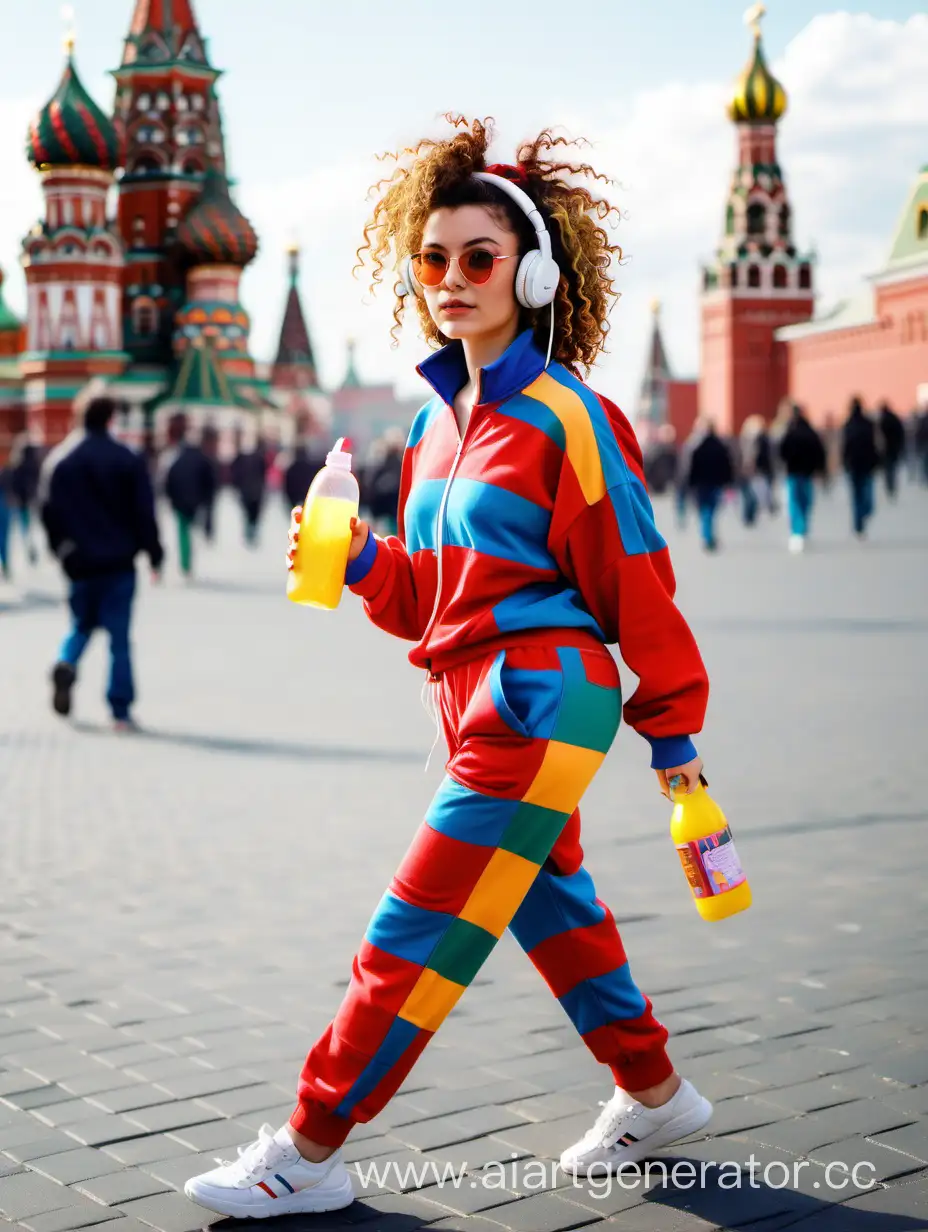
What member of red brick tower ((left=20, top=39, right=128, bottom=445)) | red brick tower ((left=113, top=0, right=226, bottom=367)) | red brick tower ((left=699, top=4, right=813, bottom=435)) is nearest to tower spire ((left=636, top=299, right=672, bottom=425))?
red brick tower ((left=699, top=4, right=813, bottom=435))

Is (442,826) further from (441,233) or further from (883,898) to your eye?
(883,898)

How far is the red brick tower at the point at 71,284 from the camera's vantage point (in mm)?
70562

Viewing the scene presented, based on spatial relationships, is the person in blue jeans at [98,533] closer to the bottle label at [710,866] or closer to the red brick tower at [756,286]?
the bottle label at [710,866]

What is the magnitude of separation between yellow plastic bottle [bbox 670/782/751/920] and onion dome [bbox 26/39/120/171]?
68830mm

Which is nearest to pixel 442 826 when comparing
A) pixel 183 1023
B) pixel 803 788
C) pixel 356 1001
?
pixel 356 1001

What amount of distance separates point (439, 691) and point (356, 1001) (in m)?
0.50

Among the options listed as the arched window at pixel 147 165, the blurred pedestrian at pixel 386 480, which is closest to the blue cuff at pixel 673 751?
the blurred pedestrian at pixel 386 480

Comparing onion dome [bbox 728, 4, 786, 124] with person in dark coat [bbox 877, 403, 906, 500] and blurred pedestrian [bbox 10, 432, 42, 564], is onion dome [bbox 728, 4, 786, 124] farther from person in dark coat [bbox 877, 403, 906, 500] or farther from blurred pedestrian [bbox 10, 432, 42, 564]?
blurred pedestrian [bbox 10, 432, 42, 564]

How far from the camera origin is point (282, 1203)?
9.39ft

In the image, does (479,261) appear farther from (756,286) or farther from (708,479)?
(756,286)

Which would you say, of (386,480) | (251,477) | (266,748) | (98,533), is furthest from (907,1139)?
(251,477)

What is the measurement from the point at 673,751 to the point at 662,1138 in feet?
2.40

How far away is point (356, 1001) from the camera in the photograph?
2807mm

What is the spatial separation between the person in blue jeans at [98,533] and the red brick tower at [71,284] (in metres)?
Result: 63.1
